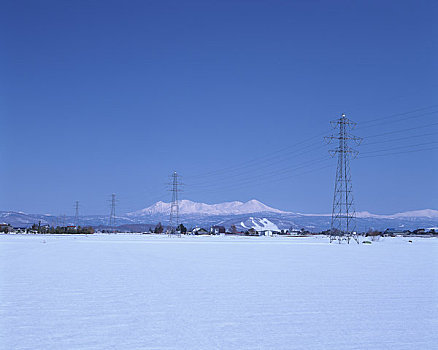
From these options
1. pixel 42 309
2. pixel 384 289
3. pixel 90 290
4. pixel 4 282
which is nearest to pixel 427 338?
pixel 384 289

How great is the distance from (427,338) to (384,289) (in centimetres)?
669

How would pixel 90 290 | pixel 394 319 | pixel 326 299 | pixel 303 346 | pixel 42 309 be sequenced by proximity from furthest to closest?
1. pixel 90 290
2. pixel 326 299
3. pixel 42 309
4. pixel 394 319
5. pixel 303 346

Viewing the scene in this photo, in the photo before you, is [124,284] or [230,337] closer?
[230,337]

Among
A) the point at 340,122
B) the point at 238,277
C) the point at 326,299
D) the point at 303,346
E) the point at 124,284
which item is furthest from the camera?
the point at 340,122

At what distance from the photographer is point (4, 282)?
16156 mm

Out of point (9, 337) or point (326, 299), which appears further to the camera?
point (326, 299)

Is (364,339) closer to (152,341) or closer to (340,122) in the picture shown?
(152,341)

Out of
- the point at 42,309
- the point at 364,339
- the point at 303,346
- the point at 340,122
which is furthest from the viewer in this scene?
the point at 340,122

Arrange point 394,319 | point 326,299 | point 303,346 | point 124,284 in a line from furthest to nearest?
point 124,284, point 326,299, point 394,319, point 303,346

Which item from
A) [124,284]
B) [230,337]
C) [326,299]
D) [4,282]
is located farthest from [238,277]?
[230,337]

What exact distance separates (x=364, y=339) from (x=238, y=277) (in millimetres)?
10345

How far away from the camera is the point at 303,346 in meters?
7.85

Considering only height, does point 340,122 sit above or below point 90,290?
above

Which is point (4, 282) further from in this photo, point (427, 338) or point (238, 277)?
point (427, 338)
